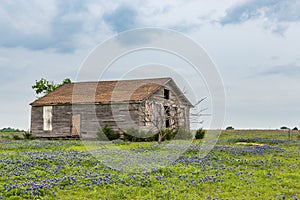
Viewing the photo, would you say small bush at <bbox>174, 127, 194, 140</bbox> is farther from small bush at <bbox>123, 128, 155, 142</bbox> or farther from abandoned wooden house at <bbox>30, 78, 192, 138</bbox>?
small bush at <bbox>123, 128, 155, 142</bbox>

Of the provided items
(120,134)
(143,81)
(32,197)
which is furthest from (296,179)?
(143,81)

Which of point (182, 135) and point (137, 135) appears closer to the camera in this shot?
point (137, 135)

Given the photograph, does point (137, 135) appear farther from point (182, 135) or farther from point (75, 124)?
point (75, 124)

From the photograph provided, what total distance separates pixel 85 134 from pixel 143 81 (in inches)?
353

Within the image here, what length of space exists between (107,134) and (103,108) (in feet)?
10.9

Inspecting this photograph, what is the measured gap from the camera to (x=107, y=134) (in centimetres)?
3216

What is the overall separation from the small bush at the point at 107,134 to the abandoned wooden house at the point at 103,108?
3.95 ft

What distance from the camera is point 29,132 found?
124 ft

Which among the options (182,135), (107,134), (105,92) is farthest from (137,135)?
(105,92)

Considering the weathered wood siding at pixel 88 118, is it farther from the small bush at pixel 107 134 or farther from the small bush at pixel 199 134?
the small bush at pixel 199 134

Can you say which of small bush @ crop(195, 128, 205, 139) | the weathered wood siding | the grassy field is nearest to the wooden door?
the weathered wood siding

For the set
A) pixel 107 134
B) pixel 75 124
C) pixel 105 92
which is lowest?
pixel 107 134

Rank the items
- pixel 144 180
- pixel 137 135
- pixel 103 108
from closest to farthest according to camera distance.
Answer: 1. pixel 144 180
2. pixel 137 135
3. pixel 103 108

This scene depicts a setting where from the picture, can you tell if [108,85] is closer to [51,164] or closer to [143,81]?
[143,81]
